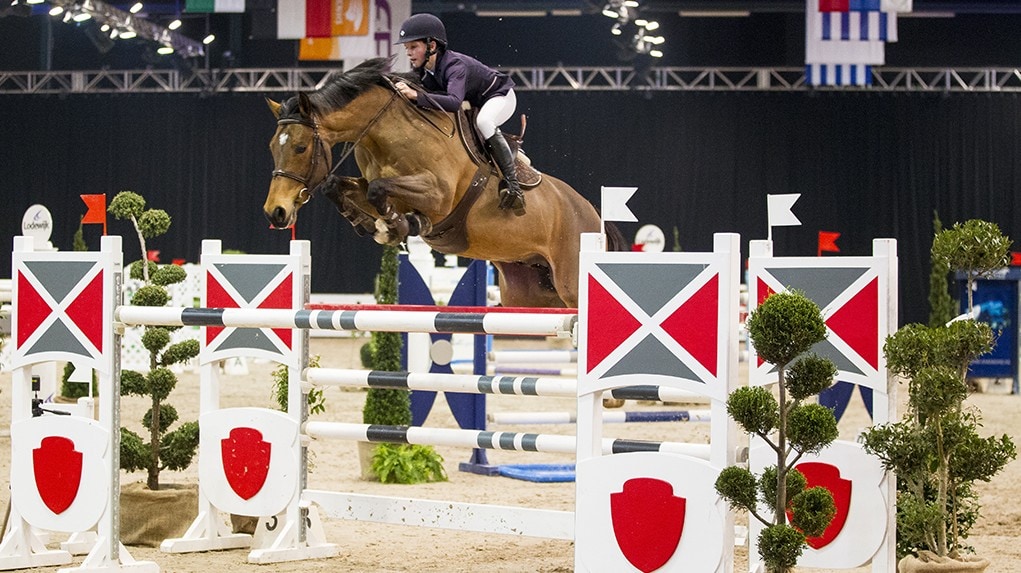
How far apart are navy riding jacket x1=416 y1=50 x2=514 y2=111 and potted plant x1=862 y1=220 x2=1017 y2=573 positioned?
2014 mm

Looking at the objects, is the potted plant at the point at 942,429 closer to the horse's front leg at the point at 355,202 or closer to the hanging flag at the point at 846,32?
the horse's front leg at the point at 355,202

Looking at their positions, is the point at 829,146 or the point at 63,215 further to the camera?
the point at 63,215

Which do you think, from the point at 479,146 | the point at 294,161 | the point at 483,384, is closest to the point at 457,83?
the point at 479,146

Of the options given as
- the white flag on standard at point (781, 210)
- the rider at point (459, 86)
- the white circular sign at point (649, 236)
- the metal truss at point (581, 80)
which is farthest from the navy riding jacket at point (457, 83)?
the metal truss at point (581, 80)

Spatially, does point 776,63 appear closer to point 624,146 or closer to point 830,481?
point 624,146

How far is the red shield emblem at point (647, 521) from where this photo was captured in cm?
280

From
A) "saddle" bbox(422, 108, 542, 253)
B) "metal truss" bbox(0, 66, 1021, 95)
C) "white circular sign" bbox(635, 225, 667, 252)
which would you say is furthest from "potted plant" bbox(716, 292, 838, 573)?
"metal truss" bbox(0, 66, 1021, 95)

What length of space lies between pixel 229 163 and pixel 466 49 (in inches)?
162

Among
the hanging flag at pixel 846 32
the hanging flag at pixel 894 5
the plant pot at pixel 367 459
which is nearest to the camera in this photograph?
the plant pot at pixel 367 459

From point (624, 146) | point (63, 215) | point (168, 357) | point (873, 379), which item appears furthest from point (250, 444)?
point (63, 215)

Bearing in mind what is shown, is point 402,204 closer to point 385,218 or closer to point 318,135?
point 385,218

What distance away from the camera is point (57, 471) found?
390cm

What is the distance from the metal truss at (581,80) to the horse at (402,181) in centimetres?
1157

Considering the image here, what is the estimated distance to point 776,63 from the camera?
1773 cm
